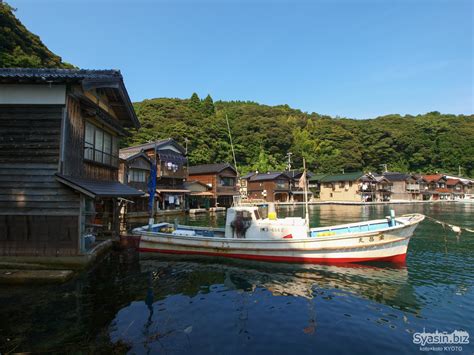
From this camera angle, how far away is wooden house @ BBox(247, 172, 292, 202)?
63625 millimetres

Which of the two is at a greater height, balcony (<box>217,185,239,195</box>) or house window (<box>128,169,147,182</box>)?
house window (<box>128,169,147,182</box>)

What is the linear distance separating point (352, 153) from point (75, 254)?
90464 millimetres

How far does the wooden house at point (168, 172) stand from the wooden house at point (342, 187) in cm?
4443

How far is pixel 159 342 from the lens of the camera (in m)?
6.61

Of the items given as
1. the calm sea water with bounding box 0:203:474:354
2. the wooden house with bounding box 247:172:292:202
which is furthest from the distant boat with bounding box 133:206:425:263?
the wooden house with bounding box 247:172:292:202

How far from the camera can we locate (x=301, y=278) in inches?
468

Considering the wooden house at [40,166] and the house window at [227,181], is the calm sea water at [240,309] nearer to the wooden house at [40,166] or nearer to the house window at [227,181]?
the wooden house at [40,166]

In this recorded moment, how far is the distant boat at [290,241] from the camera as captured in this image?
13.6 metres

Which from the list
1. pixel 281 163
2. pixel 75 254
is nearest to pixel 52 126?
pixel 75 254

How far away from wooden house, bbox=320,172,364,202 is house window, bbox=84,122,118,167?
6391cm

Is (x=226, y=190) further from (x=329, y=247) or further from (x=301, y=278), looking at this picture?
(x=301, y=278)

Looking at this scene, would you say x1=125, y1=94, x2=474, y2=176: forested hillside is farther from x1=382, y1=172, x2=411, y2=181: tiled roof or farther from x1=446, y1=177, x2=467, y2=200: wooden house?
x1=446, y1=177, x2=467, y2=200: wooden house

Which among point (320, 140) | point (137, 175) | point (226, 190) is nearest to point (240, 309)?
point (137, 175)

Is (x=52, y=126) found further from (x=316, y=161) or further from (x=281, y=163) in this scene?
(x=316, y=161)
